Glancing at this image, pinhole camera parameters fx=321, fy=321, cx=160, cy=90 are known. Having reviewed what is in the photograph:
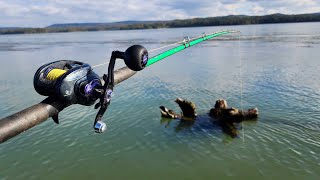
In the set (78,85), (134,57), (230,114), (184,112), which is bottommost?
(184,112)

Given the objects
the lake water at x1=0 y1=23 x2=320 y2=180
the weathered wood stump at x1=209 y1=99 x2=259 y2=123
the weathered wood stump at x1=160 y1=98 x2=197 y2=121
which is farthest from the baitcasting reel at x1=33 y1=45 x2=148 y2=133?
the weathered wood stump at x1=160 y1=98 x2=197 y2=121

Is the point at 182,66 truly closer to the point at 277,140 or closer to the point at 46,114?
the point at 277,140

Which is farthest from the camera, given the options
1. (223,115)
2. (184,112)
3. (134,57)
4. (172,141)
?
(184,112)

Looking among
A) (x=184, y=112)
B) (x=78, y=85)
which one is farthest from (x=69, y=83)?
(x=184, y=112)

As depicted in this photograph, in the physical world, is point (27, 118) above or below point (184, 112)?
above

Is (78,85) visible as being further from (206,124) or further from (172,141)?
(206,124)

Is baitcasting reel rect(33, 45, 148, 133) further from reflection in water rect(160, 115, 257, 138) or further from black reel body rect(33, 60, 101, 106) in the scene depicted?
reflection in water rect(160, 115, 257, 138)

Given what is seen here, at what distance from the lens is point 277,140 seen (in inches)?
461

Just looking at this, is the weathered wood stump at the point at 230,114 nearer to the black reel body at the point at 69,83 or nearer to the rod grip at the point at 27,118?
the black reel body at the point at 69,83

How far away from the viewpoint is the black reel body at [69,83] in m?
3.66

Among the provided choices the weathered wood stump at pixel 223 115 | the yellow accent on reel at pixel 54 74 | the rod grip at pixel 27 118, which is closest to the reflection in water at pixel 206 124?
the weathered wood stump at pixel 223 115

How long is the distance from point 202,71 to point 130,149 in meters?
15.8

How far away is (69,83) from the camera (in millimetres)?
3680

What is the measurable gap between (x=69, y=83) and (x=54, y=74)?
37cm
